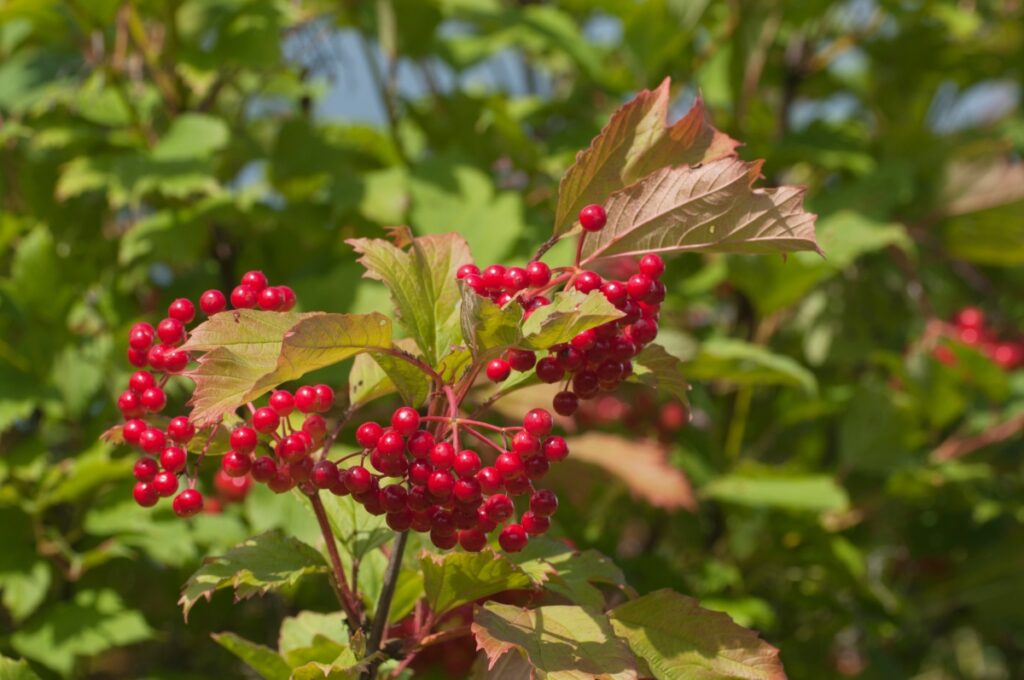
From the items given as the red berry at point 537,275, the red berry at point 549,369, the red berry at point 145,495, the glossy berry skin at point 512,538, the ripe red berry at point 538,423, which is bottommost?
the glossy berry skin at point 512,538

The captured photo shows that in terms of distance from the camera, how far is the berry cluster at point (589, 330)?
0.92 metres

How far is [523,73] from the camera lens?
9.58ft

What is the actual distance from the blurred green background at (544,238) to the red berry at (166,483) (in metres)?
0.59

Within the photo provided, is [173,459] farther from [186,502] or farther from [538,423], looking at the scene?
[538,423]

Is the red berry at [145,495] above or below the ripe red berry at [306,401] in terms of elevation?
below

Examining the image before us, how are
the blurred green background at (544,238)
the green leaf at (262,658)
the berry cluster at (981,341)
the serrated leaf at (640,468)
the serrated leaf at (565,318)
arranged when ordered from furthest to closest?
the berry cluster at (981,341) → the blurred green background at (544,238) → the serrated leaf at (640,468) → the green leaf at (262,658) → the serrated leaf at (565,318)

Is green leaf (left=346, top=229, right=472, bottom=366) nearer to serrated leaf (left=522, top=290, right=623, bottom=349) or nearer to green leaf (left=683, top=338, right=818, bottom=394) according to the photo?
serrated leaf (left=522, top=290, right=623, bottom=349)

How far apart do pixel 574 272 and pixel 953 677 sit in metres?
2.50

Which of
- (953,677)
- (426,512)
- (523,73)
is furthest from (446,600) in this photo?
(953,677)

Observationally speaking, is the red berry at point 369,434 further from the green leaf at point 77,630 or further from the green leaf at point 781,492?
the green leaf at point 781,492

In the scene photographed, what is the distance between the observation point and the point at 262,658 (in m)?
1.09

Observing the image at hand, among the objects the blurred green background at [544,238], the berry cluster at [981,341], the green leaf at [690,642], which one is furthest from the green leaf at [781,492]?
the green leaf at [690,642]

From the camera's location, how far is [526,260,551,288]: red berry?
3.10ft

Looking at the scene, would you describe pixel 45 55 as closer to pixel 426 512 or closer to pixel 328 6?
pixel 328 6
